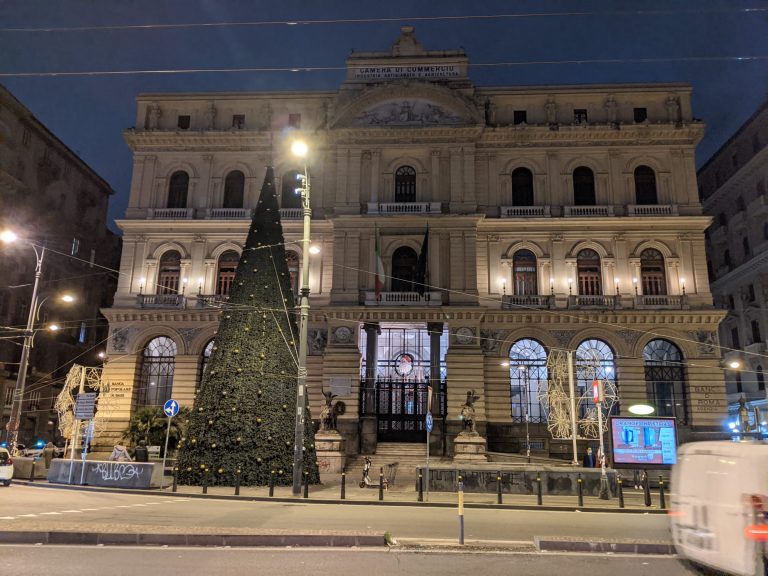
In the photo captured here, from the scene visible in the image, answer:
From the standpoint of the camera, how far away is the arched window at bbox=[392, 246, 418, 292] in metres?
37.2

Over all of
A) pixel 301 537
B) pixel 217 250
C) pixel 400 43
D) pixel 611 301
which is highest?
pixel 400 43

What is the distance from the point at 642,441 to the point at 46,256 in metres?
43.8

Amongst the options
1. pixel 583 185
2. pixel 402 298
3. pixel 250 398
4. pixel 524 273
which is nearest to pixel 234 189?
pixel 402 298

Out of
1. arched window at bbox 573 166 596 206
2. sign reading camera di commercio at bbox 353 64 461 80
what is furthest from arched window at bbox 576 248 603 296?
sign reading camera di commercio at bbox 353 64 461 80

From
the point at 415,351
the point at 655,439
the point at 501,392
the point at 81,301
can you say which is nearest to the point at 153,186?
the point at 81,301

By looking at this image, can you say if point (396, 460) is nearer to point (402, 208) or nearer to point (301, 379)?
point (301, 379)

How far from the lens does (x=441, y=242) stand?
3684 cm

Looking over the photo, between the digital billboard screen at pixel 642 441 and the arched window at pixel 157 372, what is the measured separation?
2591 cm

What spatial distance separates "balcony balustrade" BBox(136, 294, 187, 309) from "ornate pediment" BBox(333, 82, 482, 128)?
48.4 feet

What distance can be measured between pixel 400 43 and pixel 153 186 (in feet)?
62.2

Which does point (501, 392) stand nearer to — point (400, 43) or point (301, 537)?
point (400, 43)

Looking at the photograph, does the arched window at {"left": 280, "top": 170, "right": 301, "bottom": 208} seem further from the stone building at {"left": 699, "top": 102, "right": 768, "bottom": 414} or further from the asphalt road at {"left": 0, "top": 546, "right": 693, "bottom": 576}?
the asphalt road at {"left": 0, "top": 546, "right": 693, "bottom": 576}

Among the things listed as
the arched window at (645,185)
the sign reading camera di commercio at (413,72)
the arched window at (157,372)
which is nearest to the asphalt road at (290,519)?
the arched window at (157,372)

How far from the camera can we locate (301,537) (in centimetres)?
1040
